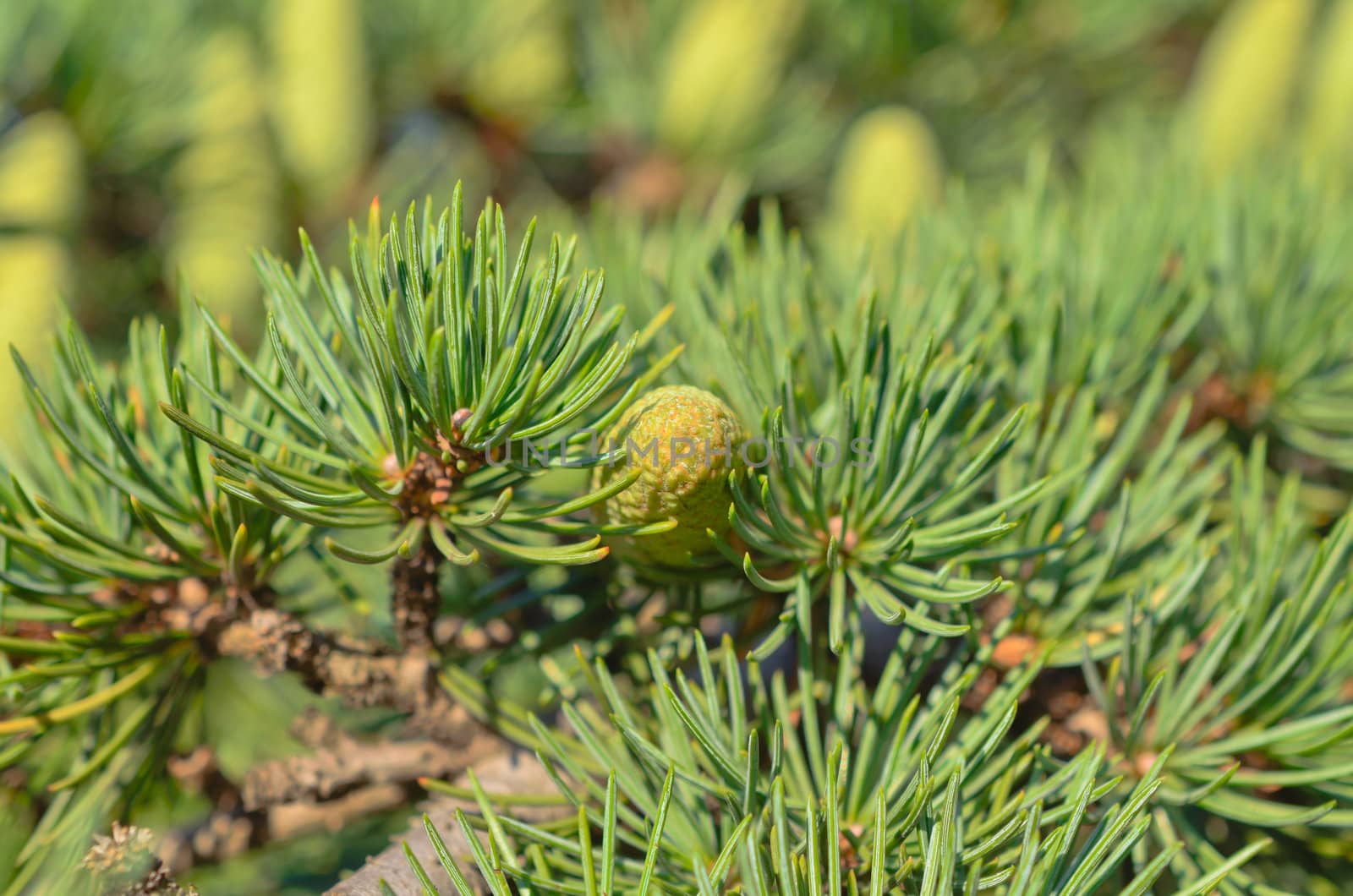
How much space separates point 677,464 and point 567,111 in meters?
0.54

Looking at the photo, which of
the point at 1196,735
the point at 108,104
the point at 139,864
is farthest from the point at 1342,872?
the point at 108,104

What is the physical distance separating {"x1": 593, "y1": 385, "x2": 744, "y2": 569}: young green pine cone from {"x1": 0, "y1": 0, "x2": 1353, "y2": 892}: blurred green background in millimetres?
277

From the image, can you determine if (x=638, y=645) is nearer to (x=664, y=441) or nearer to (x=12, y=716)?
(x=664, y=441)

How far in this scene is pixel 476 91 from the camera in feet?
2.28

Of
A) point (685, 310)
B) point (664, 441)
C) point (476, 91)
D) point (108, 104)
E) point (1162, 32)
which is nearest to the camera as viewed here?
point (664, 441)

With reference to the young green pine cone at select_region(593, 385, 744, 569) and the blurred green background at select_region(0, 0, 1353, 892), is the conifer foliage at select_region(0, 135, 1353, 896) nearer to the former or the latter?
the young green pine cone at select_region(593, 385, 744, 569)

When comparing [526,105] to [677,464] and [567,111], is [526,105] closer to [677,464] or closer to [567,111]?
[567,111]

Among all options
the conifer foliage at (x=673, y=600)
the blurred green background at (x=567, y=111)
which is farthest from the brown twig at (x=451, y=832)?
the blurred green background at (x=567, y=111)

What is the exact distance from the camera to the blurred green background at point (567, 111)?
1.88 feet

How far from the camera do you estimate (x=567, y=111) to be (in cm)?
70

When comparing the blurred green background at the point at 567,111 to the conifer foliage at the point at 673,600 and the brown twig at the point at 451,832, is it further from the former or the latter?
the brown twig at the point at 451,832

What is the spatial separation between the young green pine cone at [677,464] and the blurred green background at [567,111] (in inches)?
10.9

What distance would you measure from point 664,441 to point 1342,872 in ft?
0.85

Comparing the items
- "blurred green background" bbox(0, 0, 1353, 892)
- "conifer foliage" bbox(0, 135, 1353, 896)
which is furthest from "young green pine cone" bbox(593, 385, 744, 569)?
"blurred green background" bbox(0, 0, 1353, 892)
